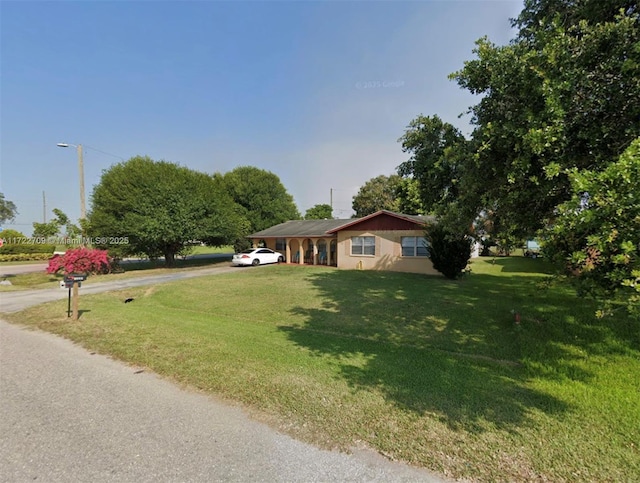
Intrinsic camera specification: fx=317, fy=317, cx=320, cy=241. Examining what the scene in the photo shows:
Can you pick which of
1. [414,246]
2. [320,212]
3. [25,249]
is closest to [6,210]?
[25,249]

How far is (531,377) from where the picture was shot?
4629 mm

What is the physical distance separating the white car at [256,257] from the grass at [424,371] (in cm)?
1546

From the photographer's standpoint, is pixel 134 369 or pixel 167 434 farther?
pixel 134 369

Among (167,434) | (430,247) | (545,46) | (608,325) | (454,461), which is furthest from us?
(430,247)

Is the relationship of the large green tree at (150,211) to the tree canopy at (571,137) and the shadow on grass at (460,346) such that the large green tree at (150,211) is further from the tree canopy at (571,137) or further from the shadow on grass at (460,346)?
the tree canopy at (571,137)

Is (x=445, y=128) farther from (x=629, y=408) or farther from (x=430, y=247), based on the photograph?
(x=430, y=247)

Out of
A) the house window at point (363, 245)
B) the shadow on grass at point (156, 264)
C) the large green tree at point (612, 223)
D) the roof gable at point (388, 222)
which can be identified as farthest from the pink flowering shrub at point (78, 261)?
the large green tree at point (612, 223)

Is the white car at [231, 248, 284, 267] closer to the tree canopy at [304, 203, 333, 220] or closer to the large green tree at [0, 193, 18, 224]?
the tree canopy at [304, 203, 333, 220]

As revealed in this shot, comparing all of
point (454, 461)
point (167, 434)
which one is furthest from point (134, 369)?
point (454, 461)

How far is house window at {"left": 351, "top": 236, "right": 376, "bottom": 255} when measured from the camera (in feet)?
70.6

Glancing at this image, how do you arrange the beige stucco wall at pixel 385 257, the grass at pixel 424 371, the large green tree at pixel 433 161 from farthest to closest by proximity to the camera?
the beige stucco wall at pixel 385 257 → the large green tree at pixel 433 161 → the grass at pixel 424 371

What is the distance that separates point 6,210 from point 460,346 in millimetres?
95636

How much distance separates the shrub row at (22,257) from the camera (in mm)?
32144

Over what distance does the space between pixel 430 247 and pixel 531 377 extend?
1335 centimetres
